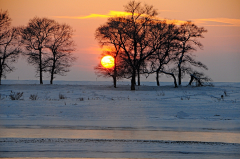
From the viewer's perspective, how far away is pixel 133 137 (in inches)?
363

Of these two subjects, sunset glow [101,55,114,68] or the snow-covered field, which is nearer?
the snow-covered field

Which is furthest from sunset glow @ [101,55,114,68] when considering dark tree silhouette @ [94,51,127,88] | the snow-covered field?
the snow-covered field

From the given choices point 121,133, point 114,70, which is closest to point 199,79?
point 114,70

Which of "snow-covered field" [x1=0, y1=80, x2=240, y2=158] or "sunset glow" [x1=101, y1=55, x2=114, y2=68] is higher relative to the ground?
"sunset glow" [x1=101, y1=55, x2=114, y2=68]

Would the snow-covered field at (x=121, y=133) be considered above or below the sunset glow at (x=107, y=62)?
below

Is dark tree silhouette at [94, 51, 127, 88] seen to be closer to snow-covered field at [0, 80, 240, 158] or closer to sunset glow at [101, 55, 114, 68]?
sunset glow at [101, 55, 114, 68]

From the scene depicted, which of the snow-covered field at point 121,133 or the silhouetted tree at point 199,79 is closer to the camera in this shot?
the snow-covered field at point 121,133

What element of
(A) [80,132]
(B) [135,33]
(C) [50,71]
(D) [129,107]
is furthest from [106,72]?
(A) [80,132]

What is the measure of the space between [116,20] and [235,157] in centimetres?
3223

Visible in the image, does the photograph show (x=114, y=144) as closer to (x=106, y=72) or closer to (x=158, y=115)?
(x=158, y=115)

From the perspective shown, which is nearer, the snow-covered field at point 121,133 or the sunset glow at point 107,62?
the snow-covered field at point 121,133

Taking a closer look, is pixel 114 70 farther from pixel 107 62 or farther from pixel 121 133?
pixel 121 133

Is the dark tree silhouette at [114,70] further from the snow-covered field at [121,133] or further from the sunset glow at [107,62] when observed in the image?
the snow-covered field at [121,133]

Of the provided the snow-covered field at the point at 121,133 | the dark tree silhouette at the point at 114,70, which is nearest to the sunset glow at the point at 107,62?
the dark tree silhouette at the point at 114,70
